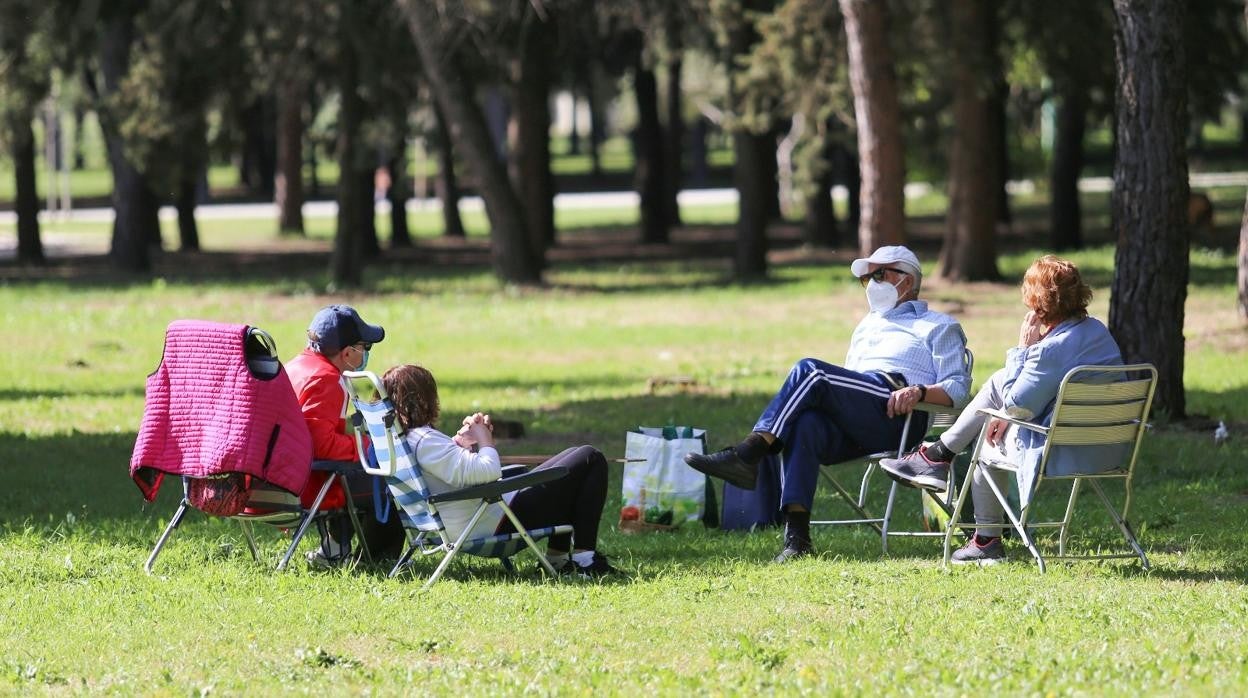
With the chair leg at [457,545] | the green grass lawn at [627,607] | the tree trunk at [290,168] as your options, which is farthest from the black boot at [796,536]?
the tree trunk at [290,168]

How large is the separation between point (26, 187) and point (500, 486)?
2589cm

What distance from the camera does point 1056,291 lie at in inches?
312

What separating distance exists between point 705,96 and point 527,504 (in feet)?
136

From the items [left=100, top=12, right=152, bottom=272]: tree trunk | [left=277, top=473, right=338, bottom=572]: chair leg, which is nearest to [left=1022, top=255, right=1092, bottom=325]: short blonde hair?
[left=277, top=473, right=338, bottom=572]: chair leg

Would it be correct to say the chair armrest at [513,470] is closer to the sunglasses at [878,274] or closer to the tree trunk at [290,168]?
the sunglasses at [878,274]

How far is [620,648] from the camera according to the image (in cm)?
644

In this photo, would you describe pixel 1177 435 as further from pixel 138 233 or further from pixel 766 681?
pixel 138 233

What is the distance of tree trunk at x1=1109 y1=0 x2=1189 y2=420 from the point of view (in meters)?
11.9

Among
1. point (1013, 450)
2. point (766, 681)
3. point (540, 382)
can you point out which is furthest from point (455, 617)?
point (540, 382)

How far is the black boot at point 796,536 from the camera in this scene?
8.23m

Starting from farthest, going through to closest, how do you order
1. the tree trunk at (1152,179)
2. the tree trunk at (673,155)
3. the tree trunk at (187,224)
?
the tree trunk at (673,155)
the tree trunk at (187,224)
the tree trunk at (1152,179)

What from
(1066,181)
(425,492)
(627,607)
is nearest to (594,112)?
(1066,181)

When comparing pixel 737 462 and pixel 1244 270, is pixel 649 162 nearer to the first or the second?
pixel 1244 270

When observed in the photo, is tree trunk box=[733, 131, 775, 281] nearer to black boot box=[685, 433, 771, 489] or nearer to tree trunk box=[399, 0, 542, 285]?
tree trunk box=[399, 0, 542, 285]
